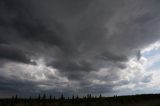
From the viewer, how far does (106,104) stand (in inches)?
7712

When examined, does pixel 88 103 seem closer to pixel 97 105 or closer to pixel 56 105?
pixel 97 105

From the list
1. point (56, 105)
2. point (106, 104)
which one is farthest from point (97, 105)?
point (56, 105)

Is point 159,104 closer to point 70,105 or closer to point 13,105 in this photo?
point 70,105

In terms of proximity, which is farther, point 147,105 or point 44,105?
point 44,105

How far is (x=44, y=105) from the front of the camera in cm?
19938

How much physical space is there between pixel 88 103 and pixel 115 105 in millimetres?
26467

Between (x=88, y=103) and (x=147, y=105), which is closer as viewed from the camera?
(x=147, y=105)

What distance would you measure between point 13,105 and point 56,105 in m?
43.4

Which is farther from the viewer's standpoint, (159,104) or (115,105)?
(115,105)

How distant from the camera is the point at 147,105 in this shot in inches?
7328

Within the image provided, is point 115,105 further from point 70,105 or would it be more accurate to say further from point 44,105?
point 44,105

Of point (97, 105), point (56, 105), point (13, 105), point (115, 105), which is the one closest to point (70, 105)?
point (56, 105)

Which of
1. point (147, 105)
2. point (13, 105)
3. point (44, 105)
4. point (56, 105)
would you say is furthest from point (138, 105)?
point (13, 105)

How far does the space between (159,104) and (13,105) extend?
138643 millimetres
